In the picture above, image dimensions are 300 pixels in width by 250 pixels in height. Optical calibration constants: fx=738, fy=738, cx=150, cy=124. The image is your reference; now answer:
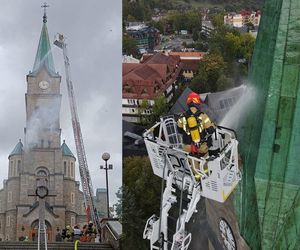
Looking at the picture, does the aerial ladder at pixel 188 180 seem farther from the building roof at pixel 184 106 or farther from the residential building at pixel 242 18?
the residential building at pixel 242 18

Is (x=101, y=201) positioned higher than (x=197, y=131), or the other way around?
(x=197, y=131)

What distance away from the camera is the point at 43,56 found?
1005 cm

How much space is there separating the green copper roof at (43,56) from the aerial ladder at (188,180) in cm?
310

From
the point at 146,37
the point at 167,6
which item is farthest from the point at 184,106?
the point at 167,6

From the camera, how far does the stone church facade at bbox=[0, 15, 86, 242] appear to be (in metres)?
9.94

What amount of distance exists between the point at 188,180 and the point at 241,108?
66.0 inches

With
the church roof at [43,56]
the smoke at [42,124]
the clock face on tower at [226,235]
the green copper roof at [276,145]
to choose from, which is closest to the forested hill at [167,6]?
the green copper roof at [276,145]

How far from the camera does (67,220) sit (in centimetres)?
1019

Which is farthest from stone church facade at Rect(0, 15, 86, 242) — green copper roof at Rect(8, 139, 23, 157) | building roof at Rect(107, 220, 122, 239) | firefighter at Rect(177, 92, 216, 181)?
firefighter at Rect(177, 92, 216, 181)

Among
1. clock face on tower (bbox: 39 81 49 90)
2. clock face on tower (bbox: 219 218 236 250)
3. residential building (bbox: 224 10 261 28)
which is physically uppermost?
residential building (bbox: 224 10 261 28)

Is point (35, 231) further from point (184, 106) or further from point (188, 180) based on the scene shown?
point (188, 180)

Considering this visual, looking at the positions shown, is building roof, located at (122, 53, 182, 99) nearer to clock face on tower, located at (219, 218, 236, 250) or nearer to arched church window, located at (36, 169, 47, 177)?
arched church window, located at (36, 169, 47, 177)

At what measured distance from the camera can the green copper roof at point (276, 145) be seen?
8094mm

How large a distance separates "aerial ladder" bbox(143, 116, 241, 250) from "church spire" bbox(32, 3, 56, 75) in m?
3.10
